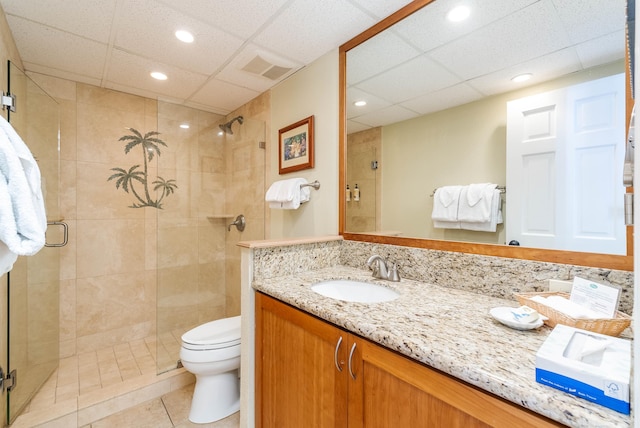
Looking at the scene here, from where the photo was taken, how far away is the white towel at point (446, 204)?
4.24 feet

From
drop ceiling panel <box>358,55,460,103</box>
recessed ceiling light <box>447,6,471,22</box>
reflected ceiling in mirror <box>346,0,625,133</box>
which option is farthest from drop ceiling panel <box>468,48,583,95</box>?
recessed ceiling light <box>447,6,471,22</box>

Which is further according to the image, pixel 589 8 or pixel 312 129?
pixel 312 129

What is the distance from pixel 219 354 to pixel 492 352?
1434 mm

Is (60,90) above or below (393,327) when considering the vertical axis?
above

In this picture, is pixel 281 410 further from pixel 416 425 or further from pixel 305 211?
pixel 305 211

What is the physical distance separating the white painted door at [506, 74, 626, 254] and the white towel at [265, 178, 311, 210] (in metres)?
1.21

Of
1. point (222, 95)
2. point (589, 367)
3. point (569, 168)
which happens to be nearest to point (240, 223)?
point (222, 95)

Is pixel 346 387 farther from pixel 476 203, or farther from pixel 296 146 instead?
pixel 296 146

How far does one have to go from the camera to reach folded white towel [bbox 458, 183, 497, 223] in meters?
1.19

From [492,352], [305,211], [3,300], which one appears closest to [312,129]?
[305,211]

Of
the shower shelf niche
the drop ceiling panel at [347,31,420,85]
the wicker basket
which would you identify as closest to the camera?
the wicker basket

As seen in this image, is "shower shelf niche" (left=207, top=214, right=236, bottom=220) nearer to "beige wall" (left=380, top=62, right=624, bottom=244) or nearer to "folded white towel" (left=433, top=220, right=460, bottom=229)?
"beige wall" (left=380, top=62, right=624, bottom=244)

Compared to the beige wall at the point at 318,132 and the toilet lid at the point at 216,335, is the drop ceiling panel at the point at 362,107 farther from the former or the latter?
the toilet lid at the point at 216,335

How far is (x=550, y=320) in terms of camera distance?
0.81 metres
